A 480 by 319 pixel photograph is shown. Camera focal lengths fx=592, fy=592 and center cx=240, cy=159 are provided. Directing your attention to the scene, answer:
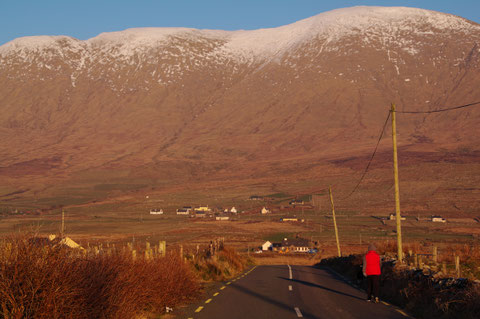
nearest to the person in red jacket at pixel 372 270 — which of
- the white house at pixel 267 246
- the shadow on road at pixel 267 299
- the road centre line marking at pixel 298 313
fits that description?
the shadow on road at pixel 267 299

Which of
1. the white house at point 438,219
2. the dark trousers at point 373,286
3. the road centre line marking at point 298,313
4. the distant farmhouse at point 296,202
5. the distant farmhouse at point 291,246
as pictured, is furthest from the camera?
the distant farmhouse at point 296,202

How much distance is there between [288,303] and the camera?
18.4m

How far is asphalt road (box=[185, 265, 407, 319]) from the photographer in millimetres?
15917

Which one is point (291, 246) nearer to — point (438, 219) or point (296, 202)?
point (438, 219)

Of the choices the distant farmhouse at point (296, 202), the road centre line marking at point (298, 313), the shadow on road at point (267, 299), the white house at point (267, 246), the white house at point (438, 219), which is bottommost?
the white house at point (438, 219)

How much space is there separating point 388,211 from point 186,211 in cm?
4951

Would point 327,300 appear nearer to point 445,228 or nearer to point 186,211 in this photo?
point 445,228

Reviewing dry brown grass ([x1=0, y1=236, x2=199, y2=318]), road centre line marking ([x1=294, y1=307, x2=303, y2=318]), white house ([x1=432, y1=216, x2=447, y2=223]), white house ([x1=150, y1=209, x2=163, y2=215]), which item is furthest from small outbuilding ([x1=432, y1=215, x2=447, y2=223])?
dry brown grass ([x1=0, y1=236, x2=199, y2=318])

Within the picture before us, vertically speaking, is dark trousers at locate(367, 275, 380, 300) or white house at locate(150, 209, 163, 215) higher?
dark trousers at locate(367, 275, 380, 300)

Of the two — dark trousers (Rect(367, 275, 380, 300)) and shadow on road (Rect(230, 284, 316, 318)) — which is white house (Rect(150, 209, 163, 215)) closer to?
shadow on road (Rect(230, 284, 316, 318))

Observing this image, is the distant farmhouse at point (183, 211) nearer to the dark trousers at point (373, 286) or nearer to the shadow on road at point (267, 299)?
the shadow on road at point (267, 299)

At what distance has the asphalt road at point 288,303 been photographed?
15.9m

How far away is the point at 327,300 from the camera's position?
19312 mm

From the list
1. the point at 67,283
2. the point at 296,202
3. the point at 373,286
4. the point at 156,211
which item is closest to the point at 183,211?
the point at 156,211
